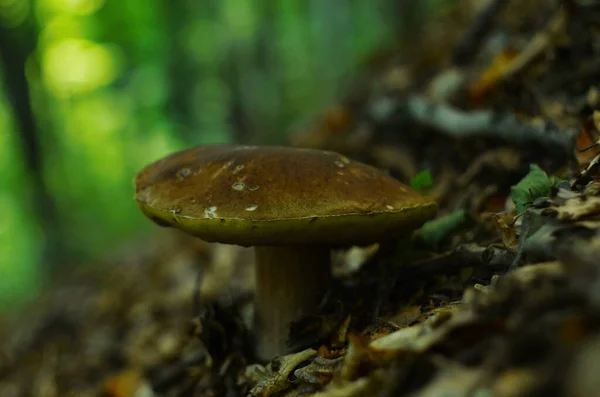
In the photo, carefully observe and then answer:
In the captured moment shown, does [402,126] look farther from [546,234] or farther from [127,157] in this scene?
[127,157]

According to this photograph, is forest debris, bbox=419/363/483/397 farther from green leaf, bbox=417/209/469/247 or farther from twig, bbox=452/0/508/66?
twig, bbox=452/0/508/66

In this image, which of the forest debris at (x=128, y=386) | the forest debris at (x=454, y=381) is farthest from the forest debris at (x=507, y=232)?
the forest debris at (x=128, y=386)

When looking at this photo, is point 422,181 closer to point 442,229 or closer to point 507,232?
point 442,229

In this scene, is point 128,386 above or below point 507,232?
below

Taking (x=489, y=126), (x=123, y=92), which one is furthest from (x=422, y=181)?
(x=123, y=92)

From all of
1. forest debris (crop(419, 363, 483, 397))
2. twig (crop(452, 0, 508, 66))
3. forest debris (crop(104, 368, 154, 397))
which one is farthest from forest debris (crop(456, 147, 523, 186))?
forest debris (crop(104, 368, 154, 397))

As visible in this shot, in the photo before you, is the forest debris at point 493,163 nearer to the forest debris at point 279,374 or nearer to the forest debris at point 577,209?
the forest debris at point 577,209
